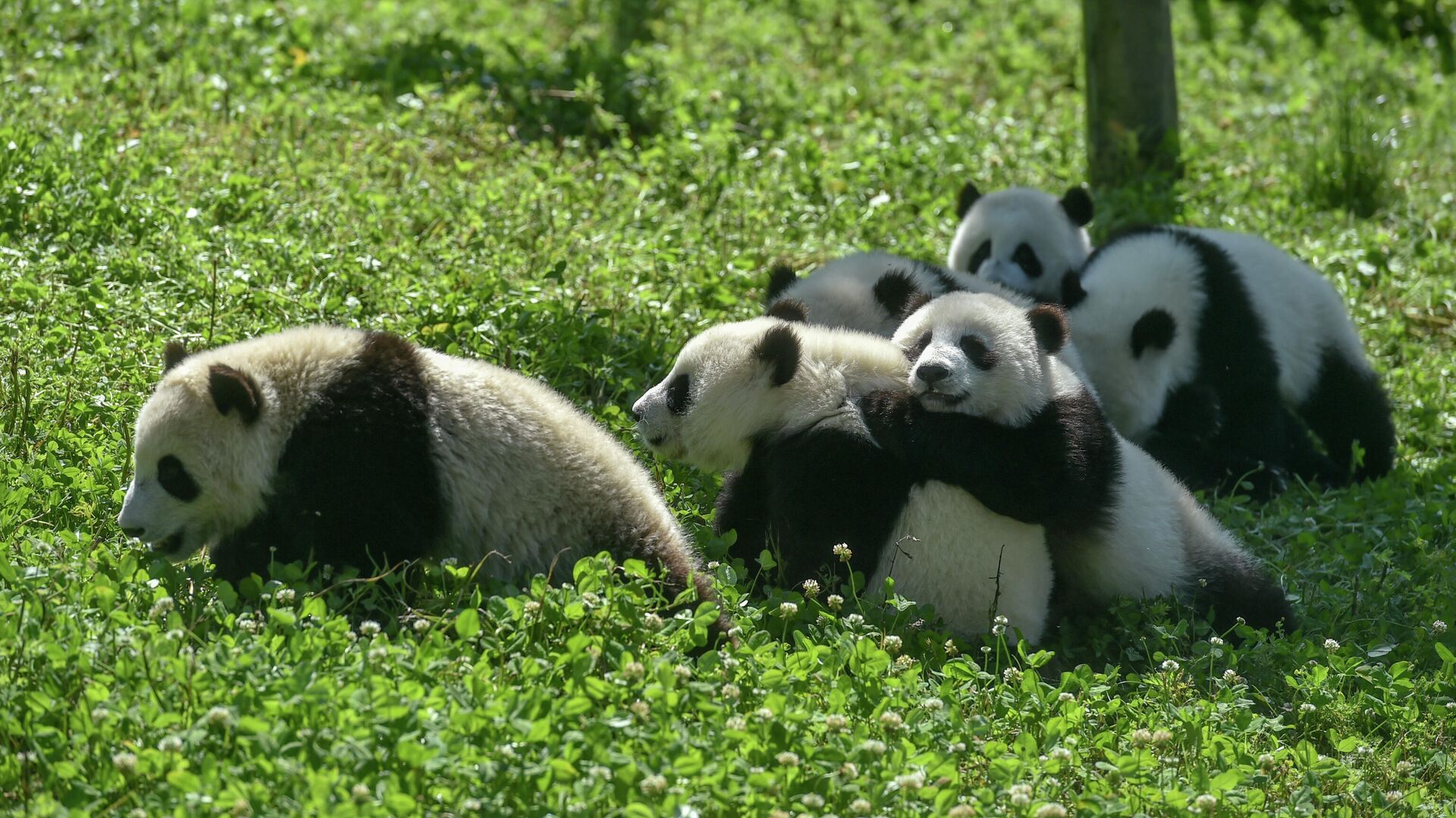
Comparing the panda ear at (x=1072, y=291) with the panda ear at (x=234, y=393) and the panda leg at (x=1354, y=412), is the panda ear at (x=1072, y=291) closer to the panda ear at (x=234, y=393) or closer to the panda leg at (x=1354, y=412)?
the panda leg at (x=1354, y=412)

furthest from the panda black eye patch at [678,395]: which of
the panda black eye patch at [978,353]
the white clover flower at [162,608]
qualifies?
the white clover flower at [162,608]

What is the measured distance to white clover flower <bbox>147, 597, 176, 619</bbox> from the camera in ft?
12.5

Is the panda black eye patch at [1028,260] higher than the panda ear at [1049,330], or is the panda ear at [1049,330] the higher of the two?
the panda ear at [1049,330]

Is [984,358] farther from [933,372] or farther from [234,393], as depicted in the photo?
[234,393]

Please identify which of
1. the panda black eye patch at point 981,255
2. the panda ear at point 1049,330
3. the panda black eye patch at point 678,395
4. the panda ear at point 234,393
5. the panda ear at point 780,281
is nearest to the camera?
the panda ear at point 234,393

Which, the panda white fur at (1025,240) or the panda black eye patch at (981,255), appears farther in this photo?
the panda black eye patch at (981,255)

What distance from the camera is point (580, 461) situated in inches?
183

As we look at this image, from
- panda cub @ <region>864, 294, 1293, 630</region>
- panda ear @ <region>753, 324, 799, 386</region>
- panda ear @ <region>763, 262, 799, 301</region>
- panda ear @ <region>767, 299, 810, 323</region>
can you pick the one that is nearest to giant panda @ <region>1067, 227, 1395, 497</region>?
panda ear @ <region>763, 262, 799, 301</region>

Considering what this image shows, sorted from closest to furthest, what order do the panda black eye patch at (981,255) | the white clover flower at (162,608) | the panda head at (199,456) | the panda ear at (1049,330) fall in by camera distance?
the white clover flower at (162,608) < the panda head at (199,456) < the panda ear at (1049,330) < the panda black eye patch at (981,255)

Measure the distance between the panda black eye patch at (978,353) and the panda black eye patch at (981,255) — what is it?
298 cm

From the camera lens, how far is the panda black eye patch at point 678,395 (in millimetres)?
5258

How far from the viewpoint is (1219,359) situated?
741 cm

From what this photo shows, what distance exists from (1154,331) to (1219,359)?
1.69 feet

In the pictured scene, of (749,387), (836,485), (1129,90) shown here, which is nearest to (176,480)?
(749,387)
